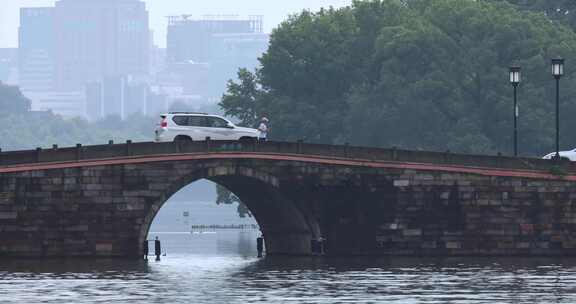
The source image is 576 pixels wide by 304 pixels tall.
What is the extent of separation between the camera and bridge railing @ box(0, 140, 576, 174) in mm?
96562

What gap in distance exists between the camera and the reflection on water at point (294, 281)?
2947 inches

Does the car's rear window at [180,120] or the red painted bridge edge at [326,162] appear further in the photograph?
the car's rear window at [180,120]

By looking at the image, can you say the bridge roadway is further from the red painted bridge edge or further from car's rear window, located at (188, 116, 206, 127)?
car's rear window, located at (188, 116, 206, 127)

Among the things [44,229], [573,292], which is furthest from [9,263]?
[573,292]

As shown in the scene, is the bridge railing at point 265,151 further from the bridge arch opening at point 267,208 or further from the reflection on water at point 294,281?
the reflection on water at point 294,281

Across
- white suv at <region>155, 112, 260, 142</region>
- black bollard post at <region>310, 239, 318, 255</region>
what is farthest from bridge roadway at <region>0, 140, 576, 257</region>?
white suv at <region>155, 112, 260, 142</region>

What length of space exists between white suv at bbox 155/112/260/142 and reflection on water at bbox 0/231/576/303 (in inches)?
247

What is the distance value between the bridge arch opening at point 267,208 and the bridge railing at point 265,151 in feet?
4.44

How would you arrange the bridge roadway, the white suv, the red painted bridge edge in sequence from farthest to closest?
the white suv → the bridge roadway → the red painted bridge edge

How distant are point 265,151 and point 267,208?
10.7 metres

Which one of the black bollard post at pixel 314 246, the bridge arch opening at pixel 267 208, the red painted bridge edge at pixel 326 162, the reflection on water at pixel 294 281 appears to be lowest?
the reflection on water at pixel 294 281

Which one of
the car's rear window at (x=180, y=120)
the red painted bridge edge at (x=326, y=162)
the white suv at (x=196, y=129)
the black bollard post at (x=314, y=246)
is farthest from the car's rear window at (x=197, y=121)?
the black bollard post at (x=314, y=246)

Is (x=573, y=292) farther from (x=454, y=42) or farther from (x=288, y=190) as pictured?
(x=454, y=42)

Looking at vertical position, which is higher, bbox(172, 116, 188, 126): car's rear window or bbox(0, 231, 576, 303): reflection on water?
bbox(172, 116, 188, 126): car's rear window
